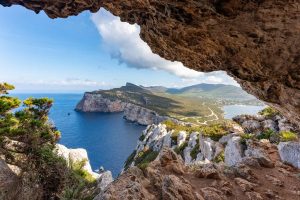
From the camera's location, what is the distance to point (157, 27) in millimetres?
13258

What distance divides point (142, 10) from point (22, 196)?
12.6 m

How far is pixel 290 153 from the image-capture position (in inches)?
829

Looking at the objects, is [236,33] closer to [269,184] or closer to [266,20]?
[266,20]

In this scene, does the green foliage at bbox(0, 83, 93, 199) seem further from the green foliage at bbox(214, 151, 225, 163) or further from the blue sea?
the blue sea

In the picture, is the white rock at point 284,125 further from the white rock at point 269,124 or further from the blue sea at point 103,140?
the blue sea at point 103,140

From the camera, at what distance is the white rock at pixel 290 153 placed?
20034 mm

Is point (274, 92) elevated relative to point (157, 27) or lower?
lower

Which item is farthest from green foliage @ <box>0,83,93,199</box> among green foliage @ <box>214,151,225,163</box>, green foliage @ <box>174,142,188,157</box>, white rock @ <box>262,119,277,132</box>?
white rock @ <box>262,119,277,132</box>

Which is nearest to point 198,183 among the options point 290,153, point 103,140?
point 290,153

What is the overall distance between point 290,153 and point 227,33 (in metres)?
14.6

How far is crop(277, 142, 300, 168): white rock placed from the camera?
20.0 m

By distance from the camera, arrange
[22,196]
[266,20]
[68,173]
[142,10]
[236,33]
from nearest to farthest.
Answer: [266,20], [236,33], [142,10], [22,196], [68,173]

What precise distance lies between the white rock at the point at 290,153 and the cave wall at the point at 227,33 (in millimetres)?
7920

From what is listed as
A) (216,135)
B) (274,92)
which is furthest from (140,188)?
(216,135)
